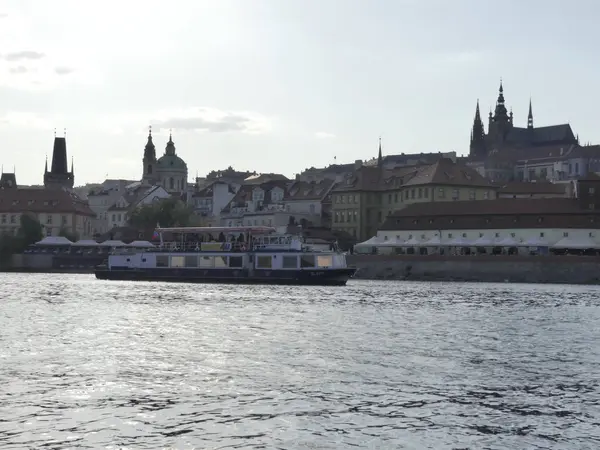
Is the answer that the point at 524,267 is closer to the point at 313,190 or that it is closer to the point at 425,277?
the point at 425,277

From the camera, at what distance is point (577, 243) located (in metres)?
106

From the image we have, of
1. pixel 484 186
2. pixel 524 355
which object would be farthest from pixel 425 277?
pixel 524 355

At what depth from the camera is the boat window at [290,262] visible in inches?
3342

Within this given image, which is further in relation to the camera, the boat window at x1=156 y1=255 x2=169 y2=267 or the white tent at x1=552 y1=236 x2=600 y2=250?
the white tent at x1=552 y1=236 x2=600 y2=250

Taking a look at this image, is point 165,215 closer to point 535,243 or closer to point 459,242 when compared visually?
point 459,242

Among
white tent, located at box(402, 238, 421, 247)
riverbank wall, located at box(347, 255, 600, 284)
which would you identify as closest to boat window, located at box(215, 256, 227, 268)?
riverbank wall, located at box(347, 255, 600, 284)

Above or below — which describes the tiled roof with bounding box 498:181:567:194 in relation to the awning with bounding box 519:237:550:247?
above

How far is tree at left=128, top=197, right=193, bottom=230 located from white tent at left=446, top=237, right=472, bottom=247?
145 feet

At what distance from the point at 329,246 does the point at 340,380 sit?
10177 cm

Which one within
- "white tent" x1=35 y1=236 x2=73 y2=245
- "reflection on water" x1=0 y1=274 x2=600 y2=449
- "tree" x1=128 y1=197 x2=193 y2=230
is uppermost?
"tree" x1=128 y1=197 x2=193 y2=230

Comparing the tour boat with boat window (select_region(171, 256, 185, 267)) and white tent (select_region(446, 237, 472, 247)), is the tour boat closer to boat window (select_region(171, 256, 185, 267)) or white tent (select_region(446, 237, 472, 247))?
boat window (select_region(171, 256, 185, 267))

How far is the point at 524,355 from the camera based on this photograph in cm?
3459

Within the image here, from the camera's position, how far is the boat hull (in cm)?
8362

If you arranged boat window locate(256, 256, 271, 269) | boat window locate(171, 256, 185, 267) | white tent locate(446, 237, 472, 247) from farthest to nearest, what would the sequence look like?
white tent locate(446, 237, 472, 247) → boat window locate(171, 256, 185, 267) → boat window locate(256, 256, 271, 269)
